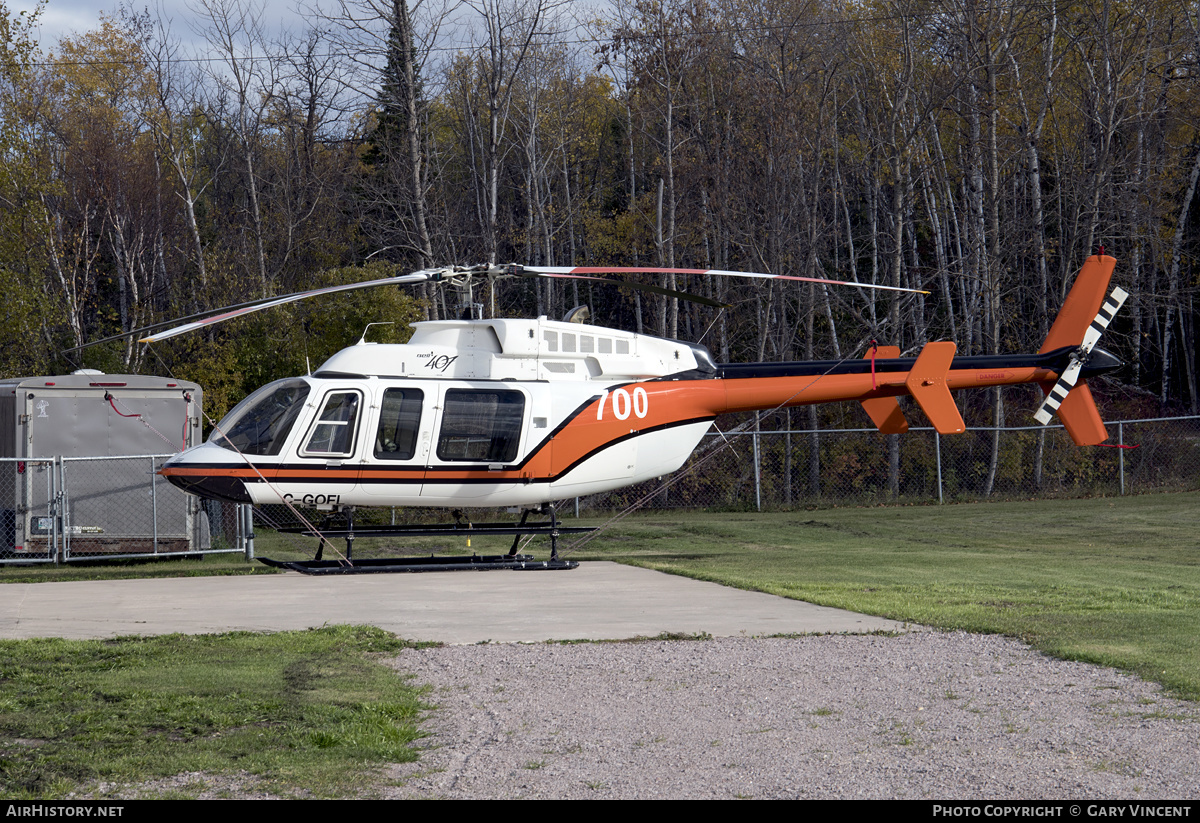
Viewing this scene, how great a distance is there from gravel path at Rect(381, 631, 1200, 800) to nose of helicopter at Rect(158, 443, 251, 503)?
15.1 feet

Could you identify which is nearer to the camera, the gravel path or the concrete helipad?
the gravel path

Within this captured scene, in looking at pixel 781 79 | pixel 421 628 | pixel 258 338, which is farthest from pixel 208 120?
pixel 421 628

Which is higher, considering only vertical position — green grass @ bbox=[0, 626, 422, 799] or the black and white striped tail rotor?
the black and white striped tail rotor

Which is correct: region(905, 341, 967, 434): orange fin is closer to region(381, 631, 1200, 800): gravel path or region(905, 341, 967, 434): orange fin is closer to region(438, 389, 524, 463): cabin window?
region(438, 389, 524, 463): cabin window

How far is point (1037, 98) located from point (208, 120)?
26.8 meters

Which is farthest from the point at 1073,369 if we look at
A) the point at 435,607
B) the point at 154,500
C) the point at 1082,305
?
the point at 154,500

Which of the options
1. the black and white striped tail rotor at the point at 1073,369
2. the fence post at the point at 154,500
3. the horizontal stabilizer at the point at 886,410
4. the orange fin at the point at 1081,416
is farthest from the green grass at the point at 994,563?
the fence post at the point at 154,500

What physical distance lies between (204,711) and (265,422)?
6.02 meters

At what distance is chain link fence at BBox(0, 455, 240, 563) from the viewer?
1412cm

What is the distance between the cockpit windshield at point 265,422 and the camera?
1154 centimetres

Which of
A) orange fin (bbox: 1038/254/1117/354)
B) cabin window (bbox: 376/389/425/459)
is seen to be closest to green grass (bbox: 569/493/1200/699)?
orange fin (bbox: 1038/254/1117/354)

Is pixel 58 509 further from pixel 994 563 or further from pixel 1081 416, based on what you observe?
pixel 1081 416

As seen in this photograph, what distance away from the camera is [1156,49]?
1124 inches
